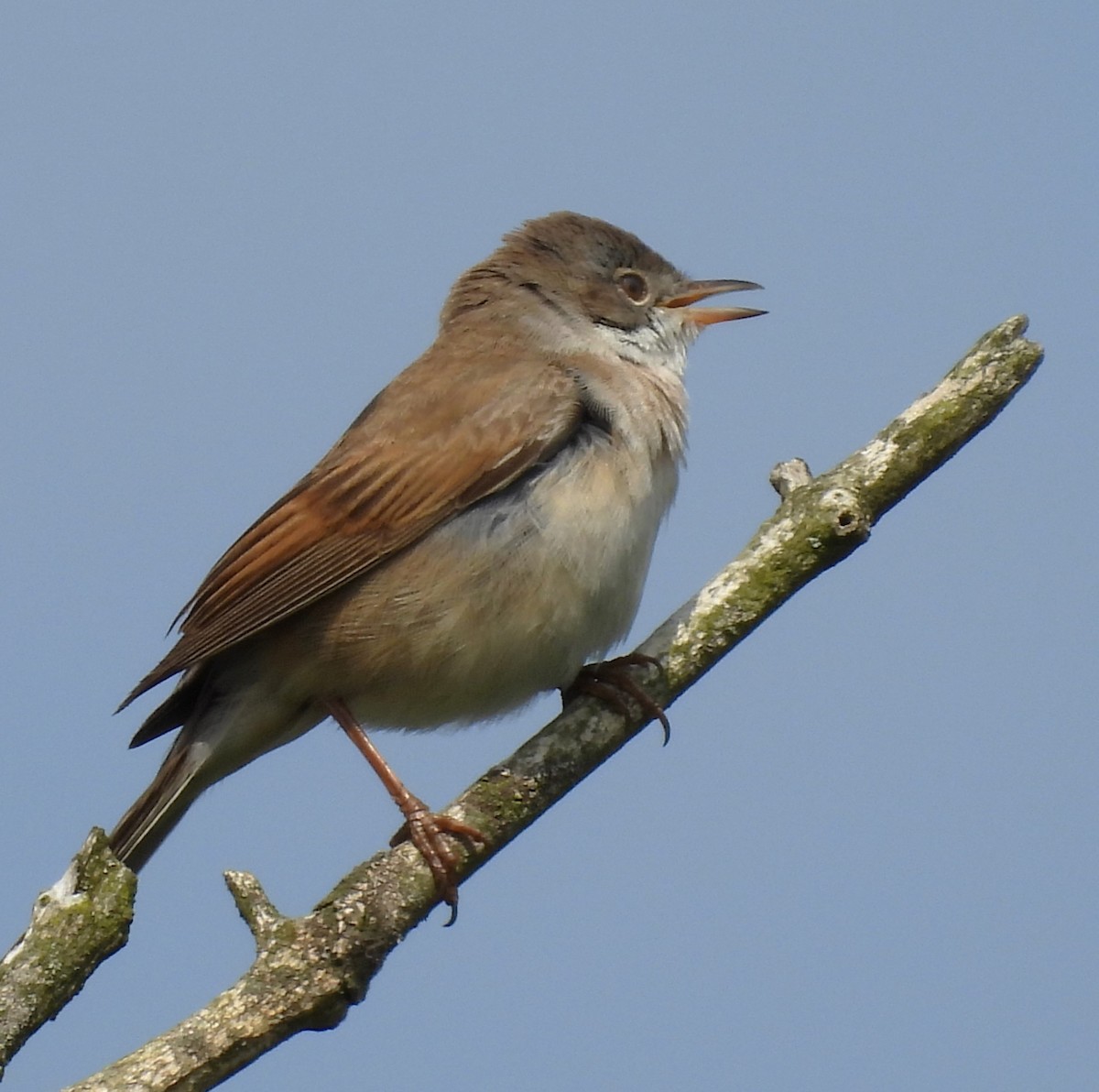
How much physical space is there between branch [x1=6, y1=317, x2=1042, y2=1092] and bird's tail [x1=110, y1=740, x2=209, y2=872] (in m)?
1.27

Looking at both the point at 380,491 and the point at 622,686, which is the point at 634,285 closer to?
the point at 380,491

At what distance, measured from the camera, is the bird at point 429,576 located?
5.26 meters

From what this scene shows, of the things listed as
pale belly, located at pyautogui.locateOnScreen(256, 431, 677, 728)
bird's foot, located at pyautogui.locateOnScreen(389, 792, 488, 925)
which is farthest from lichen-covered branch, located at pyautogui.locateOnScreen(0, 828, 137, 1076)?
pale belly, located at pyautogui.locateOnScreen(256, 431, 677, 728)

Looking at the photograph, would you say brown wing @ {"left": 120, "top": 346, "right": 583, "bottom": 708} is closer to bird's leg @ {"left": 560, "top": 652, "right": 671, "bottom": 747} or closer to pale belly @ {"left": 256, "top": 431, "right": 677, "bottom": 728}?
pale belly @ {"left": 256, "top": 431, "right": 677, "bottom": 728}

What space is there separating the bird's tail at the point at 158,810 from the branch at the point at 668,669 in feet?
4.17

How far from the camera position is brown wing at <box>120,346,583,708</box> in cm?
537

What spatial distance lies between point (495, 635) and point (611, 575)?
0.45m

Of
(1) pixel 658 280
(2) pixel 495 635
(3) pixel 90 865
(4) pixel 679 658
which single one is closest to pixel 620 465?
(2) pixel 495 635

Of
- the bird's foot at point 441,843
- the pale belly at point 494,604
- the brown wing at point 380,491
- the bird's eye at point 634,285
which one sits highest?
the bird's eye at point 634,285

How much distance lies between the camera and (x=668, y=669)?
4.61m

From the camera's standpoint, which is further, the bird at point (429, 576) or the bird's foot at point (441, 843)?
the bird at point (429, 576)

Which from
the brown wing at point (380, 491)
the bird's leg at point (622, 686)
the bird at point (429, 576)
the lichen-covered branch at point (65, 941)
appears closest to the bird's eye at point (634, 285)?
the bird at point (429, 576)

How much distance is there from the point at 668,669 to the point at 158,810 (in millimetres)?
1861

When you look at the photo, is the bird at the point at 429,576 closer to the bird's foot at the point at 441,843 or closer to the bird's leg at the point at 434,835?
the bird's leg at the point at 434,835
